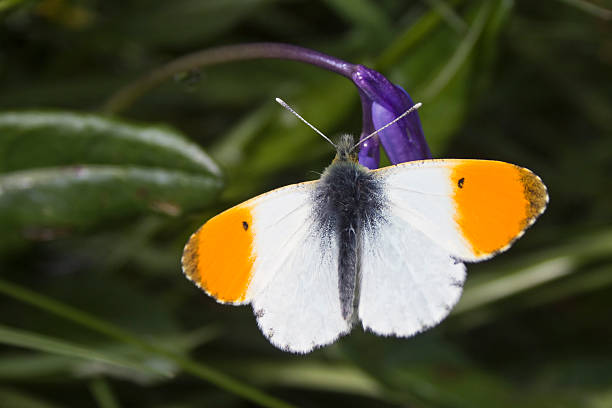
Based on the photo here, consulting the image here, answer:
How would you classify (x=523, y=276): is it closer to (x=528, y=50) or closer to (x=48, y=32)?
(x=528, y=50)

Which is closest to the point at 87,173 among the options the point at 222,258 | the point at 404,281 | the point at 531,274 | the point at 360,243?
the point at 222,258

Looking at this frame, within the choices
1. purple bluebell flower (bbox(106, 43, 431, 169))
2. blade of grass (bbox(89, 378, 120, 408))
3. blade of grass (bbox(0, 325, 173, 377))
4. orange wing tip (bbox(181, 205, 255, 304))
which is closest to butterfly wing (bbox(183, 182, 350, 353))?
orange wing tip (bbox(181, 205, 255, 304))

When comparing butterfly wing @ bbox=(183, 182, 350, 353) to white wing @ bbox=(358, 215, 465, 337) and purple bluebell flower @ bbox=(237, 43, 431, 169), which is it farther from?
purple bluebell flower @ bbox=(237, 43, 431, 169)

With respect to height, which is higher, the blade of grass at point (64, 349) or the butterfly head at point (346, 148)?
the butterfly head at point (346, 148)

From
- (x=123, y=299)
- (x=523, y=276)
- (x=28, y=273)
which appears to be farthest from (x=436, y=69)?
(x=28, y=273)

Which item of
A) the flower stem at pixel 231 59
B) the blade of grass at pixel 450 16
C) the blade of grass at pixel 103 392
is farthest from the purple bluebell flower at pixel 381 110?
the blade of grass at pixel 103 392

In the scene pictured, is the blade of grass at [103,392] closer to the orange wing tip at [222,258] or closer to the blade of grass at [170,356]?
the blade of grass at [170,356]

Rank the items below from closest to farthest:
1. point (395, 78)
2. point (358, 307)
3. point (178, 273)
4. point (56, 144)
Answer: point (358, 307) < point (56, 144) < point (395, 78) < point (178, 273)
